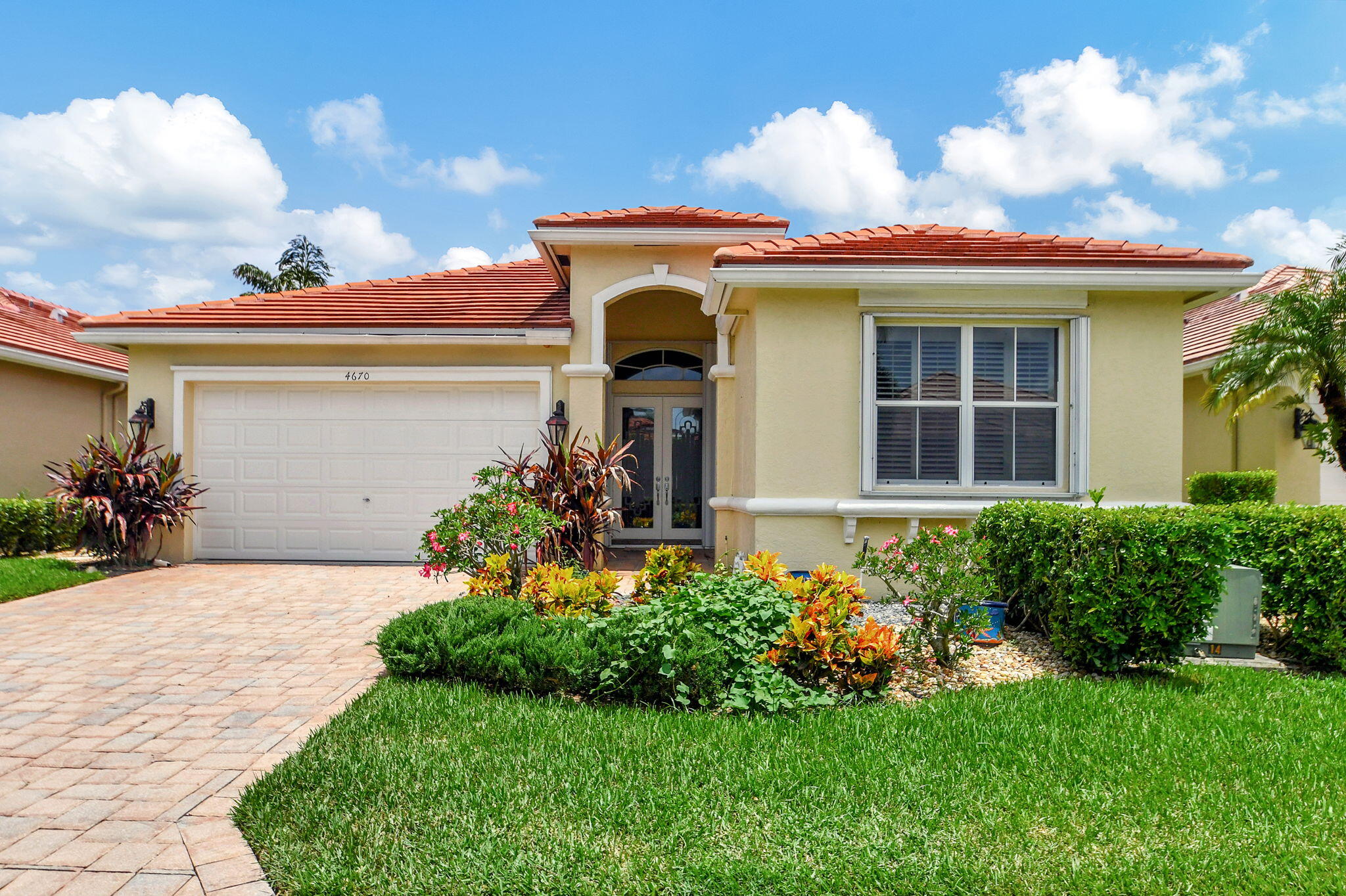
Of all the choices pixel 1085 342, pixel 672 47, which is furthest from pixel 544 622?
pixel 672 47

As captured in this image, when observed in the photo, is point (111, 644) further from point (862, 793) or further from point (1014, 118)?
point (1014, 118)

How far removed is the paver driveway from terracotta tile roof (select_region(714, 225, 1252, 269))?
5.44 meters

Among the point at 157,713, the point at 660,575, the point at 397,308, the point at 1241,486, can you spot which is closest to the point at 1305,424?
the point at 1241,486

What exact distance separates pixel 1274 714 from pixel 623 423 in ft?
33.9

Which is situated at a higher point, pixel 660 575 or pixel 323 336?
pixel 323 336

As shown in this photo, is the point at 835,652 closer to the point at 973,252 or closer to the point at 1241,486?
the point at 973,252

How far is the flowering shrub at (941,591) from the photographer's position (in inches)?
210

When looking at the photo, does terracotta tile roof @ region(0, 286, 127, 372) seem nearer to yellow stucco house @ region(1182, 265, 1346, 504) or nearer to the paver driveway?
the paver driveway

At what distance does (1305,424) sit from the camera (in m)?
12.0

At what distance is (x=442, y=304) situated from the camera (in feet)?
38.1

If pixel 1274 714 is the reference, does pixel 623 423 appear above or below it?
above

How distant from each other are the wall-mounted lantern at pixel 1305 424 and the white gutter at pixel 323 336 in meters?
11.6

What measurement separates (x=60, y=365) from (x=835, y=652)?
15.1 m

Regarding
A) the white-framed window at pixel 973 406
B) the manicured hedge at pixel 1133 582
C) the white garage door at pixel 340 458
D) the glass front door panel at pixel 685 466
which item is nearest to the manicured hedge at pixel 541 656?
the manicured hedge at pixel 1133 582
